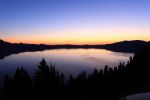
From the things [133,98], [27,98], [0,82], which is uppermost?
[133,98]

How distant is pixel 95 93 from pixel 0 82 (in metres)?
51.9

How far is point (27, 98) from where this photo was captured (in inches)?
1817

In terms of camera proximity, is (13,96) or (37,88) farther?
(13,96)

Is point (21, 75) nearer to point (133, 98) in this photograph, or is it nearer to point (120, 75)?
point (133, 98)

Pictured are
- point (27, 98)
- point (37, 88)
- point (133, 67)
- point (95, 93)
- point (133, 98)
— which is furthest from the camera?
point (133, 67)

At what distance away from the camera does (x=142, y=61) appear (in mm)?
98438

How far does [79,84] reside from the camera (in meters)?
74.0

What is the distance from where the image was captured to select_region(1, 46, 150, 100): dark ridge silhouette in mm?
38656

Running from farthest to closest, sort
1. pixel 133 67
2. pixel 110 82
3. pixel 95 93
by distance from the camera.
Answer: pixel 133 67 < pixel 110 82 < pixel 95 93

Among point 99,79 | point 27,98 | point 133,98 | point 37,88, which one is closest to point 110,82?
point 99,79

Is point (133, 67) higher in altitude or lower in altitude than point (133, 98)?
lower

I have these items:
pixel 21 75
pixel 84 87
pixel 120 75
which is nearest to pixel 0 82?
pixel 84 87

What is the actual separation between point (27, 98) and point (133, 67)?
6186 cm

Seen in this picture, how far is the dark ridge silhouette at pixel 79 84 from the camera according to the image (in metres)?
38.7
